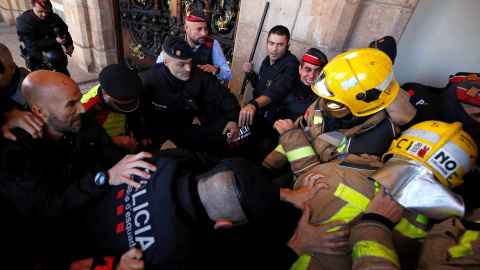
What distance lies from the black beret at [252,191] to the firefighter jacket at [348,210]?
44 cm

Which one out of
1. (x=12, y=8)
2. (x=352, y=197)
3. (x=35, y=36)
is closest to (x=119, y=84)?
(x=352, y=197)

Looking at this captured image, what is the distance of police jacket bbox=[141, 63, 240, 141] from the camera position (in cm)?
279

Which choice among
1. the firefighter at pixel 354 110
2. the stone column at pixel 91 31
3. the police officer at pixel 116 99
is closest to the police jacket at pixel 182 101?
the police officer at pixel 116 99

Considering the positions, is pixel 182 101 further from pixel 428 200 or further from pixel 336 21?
pixel 428 200

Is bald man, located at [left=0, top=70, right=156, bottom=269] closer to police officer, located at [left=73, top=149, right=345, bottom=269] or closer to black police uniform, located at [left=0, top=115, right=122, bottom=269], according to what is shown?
black police uniform, located at [left=0, top=115, right=122, bottom=269]

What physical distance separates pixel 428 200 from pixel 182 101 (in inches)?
99.0

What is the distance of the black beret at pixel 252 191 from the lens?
3.80 ft

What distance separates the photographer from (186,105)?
9.58 feet

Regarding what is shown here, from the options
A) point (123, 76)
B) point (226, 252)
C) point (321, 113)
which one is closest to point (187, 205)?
point (226, 252)

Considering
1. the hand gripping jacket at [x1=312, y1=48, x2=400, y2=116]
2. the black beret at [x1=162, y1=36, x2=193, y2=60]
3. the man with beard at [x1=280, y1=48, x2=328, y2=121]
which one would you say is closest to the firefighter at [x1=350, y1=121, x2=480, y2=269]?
the hand gripping jacket at [x1=312, y1=48, x2=400, y2=116]

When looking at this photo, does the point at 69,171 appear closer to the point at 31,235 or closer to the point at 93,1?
the point at 31,235

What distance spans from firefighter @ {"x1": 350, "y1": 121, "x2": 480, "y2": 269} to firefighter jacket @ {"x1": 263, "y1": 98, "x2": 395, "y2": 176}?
0.22 m

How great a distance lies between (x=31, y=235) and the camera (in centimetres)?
151

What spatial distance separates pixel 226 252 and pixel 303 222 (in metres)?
0.56
